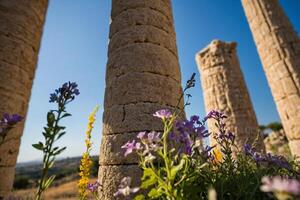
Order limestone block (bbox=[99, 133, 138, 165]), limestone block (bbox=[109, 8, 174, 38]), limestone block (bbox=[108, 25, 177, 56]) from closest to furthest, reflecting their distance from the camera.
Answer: limestone block (bbox=[99, 133, 138, 165])
limestone block (bbox=[108, 25, 177, 56])
limestone block (bbox=[109, 8, 174, 38])

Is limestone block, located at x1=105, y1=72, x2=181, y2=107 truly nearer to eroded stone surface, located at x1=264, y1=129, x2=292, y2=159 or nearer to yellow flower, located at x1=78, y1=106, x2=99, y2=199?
yellow flower, located at x1=78, y1=106, x2=99, y2=199

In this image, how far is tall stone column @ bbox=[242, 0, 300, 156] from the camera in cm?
645

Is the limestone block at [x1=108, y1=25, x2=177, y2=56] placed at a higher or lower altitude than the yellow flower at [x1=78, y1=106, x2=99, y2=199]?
higher

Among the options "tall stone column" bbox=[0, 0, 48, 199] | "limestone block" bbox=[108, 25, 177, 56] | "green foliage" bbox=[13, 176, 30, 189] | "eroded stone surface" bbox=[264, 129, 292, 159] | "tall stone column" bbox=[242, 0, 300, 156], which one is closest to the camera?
"limestone block" bbox=[108, 25, 177, 56]

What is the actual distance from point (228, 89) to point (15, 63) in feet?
25.0

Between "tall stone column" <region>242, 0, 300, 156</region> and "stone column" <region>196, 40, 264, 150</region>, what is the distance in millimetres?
1242

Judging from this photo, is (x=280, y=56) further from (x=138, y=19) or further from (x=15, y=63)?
(x=15, y=63)

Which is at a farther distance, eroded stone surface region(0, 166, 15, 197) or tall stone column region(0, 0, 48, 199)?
tall stone column region(0, 0, 48, 199)

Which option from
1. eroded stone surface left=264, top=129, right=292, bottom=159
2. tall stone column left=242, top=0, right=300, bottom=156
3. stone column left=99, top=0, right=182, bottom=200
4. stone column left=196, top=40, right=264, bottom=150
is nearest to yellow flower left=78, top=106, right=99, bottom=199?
stone column left=99, top=0, right=182, bottom=200

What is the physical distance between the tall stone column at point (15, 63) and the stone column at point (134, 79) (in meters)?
2.44

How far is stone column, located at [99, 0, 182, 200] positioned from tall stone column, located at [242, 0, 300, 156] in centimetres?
524

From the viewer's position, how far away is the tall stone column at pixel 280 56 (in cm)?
645

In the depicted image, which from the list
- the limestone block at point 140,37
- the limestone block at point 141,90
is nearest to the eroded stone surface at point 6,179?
the limestone block at point 141,90

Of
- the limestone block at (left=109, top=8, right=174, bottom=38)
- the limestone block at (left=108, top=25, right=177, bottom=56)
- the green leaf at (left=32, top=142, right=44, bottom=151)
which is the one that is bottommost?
the green leaf at (left=32, top=142, right=44, bottom=151)
